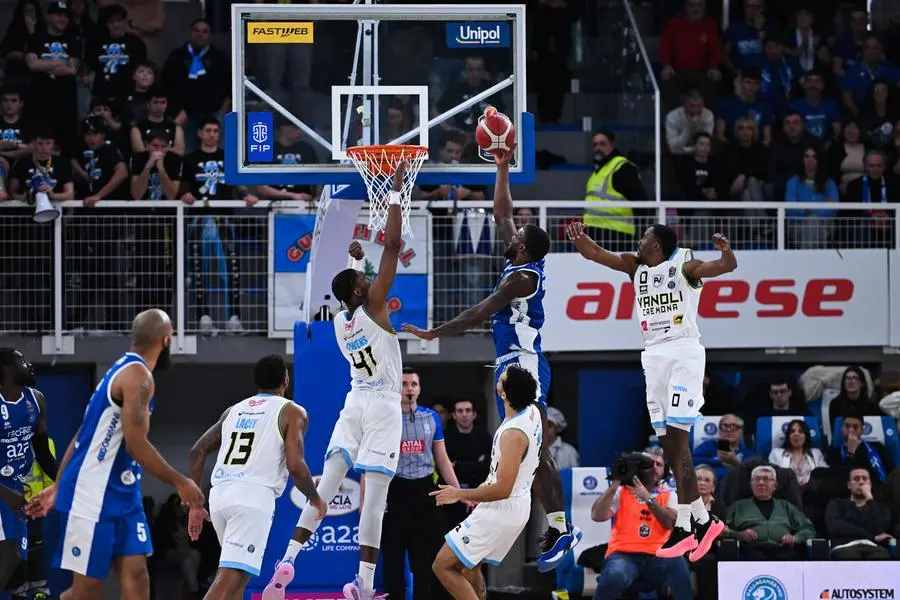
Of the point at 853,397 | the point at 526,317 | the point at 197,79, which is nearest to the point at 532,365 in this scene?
the point at 526,317

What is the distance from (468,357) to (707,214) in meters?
3.21

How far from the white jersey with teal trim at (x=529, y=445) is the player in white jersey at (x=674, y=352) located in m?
1.16

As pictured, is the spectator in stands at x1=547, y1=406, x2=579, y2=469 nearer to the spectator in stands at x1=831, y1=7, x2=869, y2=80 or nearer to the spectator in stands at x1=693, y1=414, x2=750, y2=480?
the spectator in stands at x1=693, y1=414, x2=750, y2=480

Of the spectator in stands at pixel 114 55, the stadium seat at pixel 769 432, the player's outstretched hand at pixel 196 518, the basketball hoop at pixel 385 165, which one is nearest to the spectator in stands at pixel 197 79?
the spectator in stands at pixel 114 55

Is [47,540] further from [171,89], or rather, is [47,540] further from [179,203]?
[171,89]

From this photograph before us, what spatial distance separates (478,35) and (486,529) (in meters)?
3.94

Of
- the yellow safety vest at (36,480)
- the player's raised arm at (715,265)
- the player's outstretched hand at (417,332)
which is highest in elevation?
the player's raised arm at (715,265)

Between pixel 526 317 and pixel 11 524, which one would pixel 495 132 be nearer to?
pixel 526 317

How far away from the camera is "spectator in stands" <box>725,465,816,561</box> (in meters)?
15.1

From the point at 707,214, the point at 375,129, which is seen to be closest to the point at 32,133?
the point at 375,129

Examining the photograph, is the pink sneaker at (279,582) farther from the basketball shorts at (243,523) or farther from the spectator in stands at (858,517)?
the spectator in stands at (858,517)

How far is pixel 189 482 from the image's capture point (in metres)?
9.16

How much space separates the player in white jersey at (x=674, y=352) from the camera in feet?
37.7

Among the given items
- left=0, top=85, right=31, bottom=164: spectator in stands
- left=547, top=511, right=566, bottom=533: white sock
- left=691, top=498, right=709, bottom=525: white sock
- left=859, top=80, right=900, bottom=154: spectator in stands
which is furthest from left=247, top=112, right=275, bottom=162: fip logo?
left=859, top=80, right=900, bottom=154: spectator in stands
